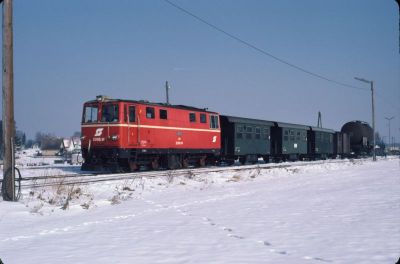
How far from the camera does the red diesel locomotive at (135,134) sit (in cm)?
1877

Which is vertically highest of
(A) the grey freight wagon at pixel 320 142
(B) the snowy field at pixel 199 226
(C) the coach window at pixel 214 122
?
(C) the coach window at pixel 214 122

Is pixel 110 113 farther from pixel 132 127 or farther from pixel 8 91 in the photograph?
pixel 8 91

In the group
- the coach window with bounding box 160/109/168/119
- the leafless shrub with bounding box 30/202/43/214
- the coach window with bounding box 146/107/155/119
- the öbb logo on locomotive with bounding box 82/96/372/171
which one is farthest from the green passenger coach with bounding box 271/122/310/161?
the leafless shrub with bounding box 30/202/43/214

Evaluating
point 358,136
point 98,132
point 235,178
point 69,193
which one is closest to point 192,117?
point 98,132

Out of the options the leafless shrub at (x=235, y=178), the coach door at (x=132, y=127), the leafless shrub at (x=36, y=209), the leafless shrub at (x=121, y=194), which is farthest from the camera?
the coach door at (x=132, y=127)

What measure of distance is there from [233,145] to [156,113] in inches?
311

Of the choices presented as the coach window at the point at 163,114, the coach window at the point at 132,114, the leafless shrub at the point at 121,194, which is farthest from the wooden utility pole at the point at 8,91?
the coach window at the point at 163,114

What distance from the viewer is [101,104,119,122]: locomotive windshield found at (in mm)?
18875

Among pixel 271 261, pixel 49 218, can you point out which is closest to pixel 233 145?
pixel 49 218

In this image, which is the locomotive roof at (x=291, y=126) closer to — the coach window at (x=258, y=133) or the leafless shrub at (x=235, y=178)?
the coach window at (x=258, y=133)

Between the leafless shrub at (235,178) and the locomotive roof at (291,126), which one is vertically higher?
the locomotive roof at (291,126)

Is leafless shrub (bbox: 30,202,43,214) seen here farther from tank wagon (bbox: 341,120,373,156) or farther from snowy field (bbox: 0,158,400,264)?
tank wagon (bbox: 341,120,373,156)

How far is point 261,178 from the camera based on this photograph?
1934 cm

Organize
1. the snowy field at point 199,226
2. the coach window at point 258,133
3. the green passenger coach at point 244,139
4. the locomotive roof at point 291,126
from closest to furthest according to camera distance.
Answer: the snowy field at point 199,226 → the green passenger coach at point 244,139 → the coach window at point 258,133 → the locomotive roof at point 291,126
